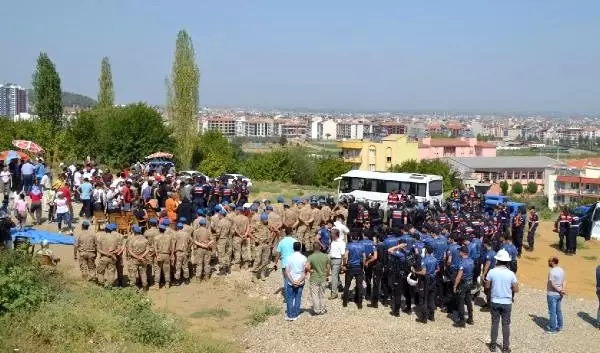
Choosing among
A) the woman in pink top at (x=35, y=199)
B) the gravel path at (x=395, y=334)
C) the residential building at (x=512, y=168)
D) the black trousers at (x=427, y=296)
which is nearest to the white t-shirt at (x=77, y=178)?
the woman in pink top at (x=35, y=199)

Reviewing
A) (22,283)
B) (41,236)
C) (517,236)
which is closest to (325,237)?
(22,283)

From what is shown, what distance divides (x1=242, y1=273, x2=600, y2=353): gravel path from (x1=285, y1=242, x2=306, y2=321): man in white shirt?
1.33 ft

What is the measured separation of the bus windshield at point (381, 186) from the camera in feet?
79.4

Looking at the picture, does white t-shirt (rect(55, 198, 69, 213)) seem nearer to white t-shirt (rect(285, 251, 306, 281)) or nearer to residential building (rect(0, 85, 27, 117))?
white t-shirt (rect(285, 251, 306, 281))

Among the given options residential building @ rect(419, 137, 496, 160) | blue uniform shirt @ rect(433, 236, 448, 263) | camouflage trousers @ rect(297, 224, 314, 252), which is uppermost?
blue uniform shirt @ rect(433, 236, 448, 263)

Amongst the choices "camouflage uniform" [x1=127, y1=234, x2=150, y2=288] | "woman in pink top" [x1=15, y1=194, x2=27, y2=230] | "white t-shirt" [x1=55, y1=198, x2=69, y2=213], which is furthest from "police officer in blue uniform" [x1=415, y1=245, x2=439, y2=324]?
"woman in pink top" [x1=15, y1=194, x2=27, y2=230]

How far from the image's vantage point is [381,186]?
2503 cm

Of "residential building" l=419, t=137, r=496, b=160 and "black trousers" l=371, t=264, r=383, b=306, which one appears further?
"residential building" l=419, t=137, r=496, b=160

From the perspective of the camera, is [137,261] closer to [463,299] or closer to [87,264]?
[87,264]

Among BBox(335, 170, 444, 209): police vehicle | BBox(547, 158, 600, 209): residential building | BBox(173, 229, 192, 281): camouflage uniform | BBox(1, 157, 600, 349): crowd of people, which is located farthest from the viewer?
BBox(547, 158, 600, 209): residential building

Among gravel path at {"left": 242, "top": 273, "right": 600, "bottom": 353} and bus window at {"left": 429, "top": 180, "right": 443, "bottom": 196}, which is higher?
bus window at {"left": 429, "top": 180, "right": 443, "bottom": 196}

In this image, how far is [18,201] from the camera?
690 inches

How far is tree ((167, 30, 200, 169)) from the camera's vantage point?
47625 millimetres

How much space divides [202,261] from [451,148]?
10301 cm
